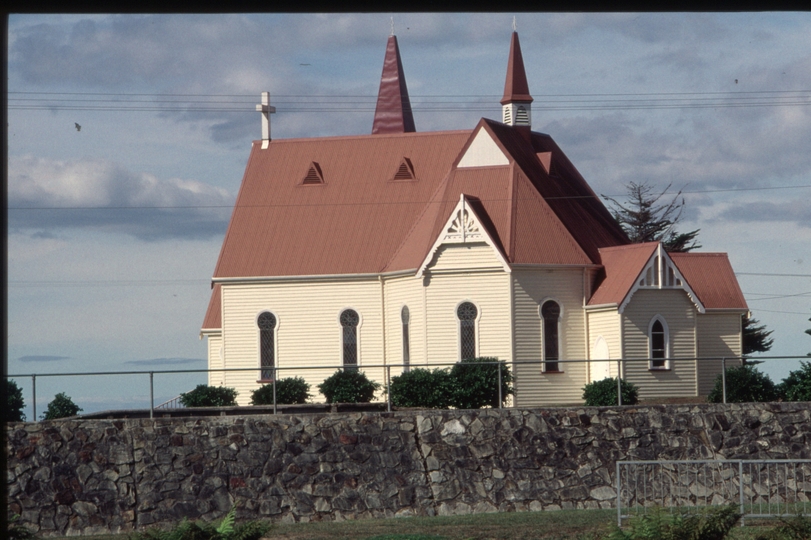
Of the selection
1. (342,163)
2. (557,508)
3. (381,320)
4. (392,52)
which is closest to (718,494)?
(557,508)

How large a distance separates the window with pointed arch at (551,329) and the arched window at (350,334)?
7688mm

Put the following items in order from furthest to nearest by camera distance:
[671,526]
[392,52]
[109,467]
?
[392,52], [109,467], [671,526]

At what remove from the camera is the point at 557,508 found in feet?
83.5

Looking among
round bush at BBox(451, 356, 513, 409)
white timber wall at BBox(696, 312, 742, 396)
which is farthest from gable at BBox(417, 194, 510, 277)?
white timber wall at BBox(696, 312, 742, 396)

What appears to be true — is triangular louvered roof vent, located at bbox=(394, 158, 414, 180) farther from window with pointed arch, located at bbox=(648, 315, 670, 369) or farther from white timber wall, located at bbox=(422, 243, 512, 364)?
window with pointed arch, located at bbox=(648, 315, 670, 369)

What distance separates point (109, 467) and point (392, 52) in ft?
131

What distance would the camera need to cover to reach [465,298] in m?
36.0

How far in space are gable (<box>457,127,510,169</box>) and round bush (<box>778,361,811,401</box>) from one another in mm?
14308

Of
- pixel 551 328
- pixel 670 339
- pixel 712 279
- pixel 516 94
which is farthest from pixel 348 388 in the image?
pixel 516 94

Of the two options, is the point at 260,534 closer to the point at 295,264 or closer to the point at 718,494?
the point at 718,494

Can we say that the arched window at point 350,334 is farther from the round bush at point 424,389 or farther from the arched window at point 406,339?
the round bush at point 424,389

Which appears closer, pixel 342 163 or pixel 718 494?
pixel 718 494

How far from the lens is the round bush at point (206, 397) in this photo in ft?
111

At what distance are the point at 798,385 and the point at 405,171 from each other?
1881 cm
